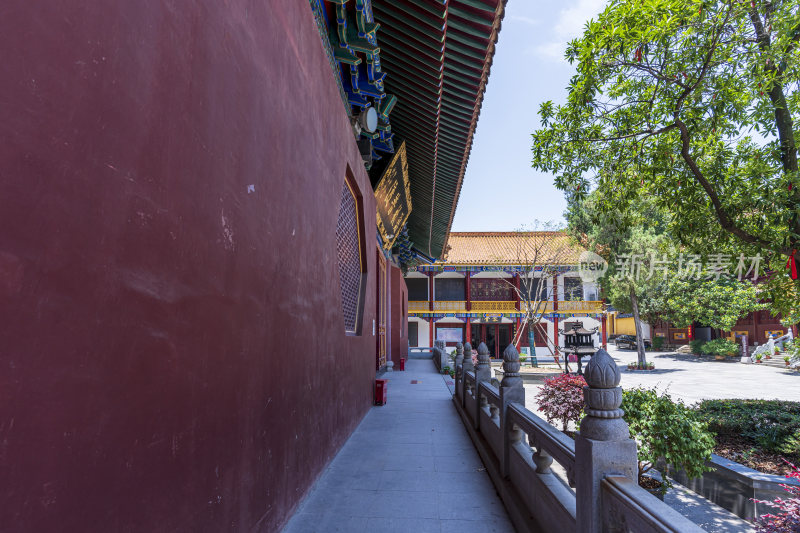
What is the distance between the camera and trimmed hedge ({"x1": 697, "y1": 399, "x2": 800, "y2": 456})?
5055mm

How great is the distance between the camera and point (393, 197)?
922cm

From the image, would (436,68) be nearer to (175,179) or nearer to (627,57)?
(627,57)

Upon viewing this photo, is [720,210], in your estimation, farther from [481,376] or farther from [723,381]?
[723,381]

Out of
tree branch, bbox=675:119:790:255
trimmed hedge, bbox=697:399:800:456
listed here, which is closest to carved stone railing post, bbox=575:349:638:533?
trimmed hedge, bbox=697:399:800:456

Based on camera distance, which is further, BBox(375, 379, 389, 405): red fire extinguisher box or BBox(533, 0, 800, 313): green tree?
BBox(375, 379, 389, 405): red fire extinguisher box

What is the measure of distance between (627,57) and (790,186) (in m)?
2.28

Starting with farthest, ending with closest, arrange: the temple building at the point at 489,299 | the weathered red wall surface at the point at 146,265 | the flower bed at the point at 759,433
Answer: the temple building at the point at 489,299
the flower bed at the point at 759,433
the weathered red wall surface at the point at 146,265

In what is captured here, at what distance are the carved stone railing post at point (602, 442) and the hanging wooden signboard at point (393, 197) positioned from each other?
20.4ft

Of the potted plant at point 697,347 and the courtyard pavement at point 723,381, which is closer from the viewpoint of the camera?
the courtyard pavement at point 723,381

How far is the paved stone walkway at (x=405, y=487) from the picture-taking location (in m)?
3.27

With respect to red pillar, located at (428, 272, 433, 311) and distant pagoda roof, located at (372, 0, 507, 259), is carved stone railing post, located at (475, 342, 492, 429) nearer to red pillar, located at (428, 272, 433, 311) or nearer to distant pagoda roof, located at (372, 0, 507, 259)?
distant pagoda roof, located at (372, 0, 507, 259)

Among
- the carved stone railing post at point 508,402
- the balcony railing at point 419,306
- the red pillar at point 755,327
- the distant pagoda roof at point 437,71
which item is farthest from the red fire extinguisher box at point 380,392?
the red pillar at point 755,327

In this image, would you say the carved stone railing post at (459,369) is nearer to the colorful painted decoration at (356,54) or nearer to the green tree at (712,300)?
the colorful painted decoration at (356,54)

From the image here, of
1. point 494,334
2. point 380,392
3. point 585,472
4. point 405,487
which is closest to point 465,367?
point 380,392
